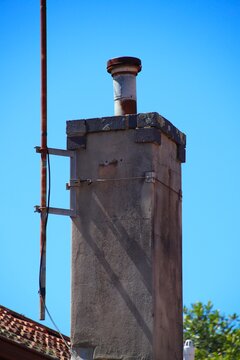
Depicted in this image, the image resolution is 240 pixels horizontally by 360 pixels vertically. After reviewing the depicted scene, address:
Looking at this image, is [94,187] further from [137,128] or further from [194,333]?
[194,333]

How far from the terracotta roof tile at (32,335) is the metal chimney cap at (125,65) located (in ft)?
12.2

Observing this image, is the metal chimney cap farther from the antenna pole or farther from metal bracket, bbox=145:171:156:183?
metal bracket, bbox=145:171:156:183

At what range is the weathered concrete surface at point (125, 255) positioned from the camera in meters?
15.2

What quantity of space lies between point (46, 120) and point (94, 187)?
1.39 metres

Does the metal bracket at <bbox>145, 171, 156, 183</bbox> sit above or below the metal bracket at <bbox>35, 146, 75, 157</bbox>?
below

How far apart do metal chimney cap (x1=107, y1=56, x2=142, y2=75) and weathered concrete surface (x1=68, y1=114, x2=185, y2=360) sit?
3.51 ft

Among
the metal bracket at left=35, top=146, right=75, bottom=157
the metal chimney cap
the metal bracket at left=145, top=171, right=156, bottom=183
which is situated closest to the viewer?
the metal bracket at left=145, top=171, right=156, bottom=183

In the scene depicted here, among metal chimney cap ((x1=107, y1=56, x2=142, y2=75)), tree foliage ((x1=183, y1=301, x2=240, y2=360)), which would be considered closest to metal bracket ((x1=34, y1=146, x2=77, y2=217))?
metal chimney cap ((x1=107, y1=56, x2=142, y2=75))

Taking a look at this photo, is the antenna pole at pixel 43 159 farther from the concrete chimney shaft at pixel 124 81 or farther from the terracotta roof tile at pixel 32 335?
the concrete chimney shaft at pixel 124 81

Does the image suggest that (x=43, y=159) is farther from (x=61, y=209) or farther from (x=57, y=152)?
(x=61, y=209)

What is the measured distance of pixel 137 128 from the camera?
15.7 m

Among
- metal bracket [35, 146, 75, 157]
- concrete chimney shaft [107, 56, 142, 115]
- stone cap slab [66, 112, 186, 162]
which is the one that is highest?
concrete chimney shaft [107, 56, 142, 115]

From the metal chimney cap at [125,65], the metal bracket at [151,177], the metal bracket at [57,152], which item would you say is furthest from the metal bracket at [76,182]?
the metal chimney cap at [125,65]

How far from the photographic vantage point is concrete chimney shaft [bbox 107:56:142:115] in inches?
640
